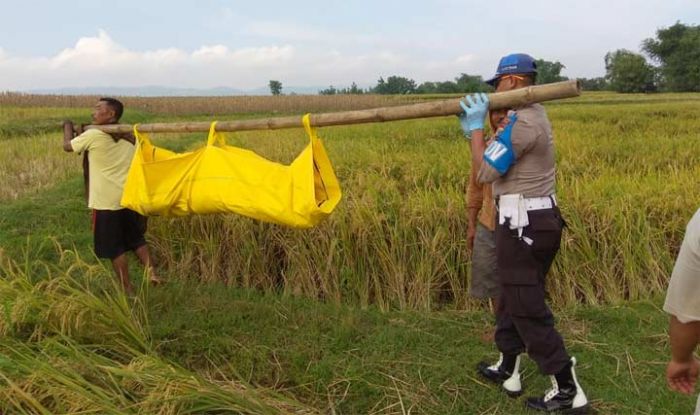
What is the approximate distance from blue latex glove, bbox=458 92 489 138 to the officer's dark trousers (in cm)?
45

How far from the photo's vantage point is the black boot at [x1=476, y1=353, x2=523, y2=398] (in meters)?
2.74

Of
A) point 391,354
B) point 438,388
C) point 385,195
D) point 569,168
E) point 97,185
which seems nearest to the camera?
point 438,388

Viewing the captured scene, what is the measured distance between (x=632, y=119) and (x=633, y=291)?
10238 mm

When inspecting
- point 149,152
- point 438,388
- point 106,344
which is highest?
point 149,152

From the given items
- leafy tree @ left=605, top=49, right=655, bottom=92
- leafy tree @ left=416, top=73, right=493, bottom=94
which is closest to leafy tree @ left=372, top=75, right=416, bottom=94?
leafy tree @ left=416, top=73, right=493, bottom=94

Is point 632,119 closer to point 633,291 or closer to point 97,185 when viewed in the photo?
point 633,291

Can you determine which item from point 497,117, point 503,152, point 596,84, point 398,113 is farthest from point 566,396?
point 596,84

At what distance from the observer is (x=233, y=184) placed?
3.11 metres

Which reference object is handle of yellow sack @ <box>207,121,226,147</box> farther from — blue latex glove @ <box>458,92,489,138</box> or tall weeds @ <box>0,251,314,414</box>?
blue latex glove @ <box>458,92,489,138</box>

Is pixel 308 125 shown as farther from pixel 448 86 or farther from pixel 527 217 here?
pixel 448 86

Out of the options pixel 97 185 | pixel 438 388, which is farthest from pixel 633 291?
pixel 97 185

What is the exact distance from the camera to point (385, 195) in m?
4.67

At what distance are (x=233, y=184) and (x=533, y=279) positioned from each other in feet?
5.46

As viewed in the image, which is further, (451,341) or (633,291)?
(633,291)
